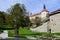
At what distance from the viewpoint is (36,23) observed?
92.2 metres

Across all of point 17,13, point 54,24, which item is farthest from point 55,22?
point 17,13

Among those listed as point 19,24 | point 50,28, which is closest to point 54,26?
point 50,28

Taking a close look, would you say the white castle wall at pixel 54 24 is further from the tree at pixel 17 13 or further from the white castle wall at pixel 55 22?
the tree at pixel 17 13

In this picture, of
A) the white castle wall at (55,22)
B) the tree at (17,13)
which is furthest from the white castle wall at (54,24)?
the tree at (17,13)

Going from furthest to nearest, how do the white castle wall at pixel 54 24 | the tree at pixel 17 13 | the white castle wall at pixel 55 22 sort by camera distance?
1. the white castle wall at pixel 54 24
2. the white castle wall at pixel 55 22
3. the tree at pixel 17 13

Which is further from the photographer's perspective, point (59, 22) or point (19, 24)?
point (59, 22)

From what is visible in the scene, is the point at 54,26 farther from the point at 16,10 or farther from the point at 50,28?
the point at 16,10

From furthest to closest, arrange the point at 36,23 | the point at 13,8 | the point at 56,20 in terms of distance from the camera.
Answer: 1. the point at 36,23
2. the point at 56,20
3. the point at 13,8

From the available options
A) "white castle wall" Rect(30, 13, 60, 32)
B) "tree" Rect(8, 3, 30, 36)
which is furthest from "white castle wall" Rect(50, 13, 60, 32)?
"tree" Rect(8, 3, 30, 36)

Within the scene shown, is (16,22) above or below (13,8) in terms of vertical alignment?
below

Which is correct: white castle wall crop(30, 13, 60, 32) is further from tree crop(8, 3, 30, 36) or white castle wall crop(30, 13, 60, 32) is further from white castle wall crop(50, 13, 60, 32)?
tree crop(8, 3, 30, 36)

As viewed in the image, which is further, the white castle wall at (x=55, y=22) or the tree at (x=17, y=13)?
the white castle wall at (x=55, y=22)

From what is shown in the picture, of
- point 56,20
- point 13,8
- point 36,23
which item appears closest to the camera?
point 13,8

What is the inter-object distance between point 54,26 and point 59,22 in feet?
6.95
